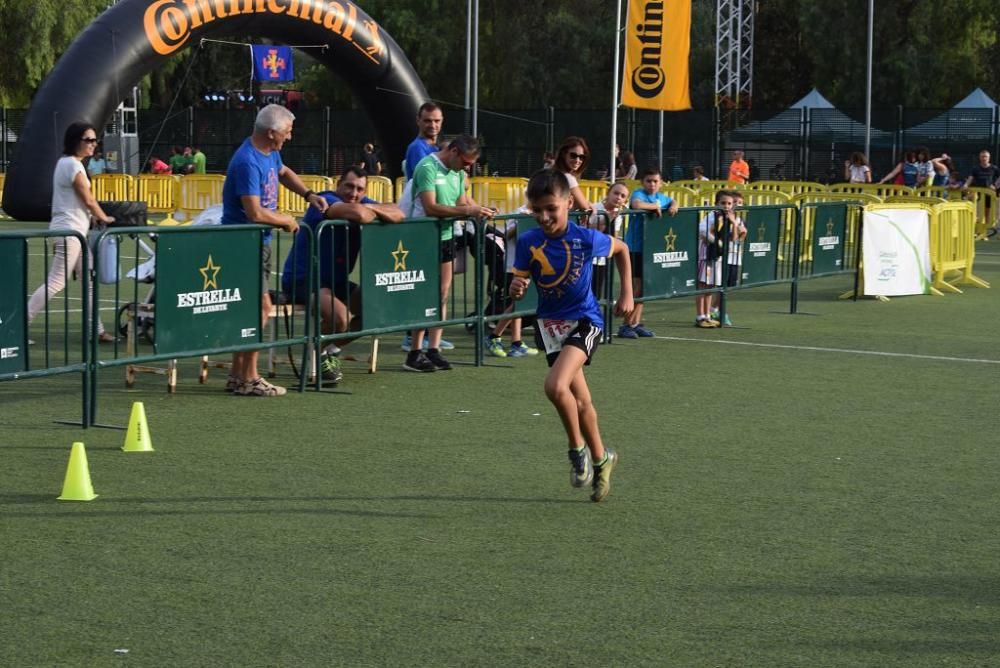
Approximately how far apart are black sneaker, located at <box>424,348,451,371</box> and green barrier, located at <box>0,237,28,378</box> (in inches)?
147

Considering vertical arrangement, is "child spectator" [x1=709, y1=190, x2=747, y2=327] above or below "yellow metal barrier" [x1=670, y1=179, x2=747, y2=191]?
below

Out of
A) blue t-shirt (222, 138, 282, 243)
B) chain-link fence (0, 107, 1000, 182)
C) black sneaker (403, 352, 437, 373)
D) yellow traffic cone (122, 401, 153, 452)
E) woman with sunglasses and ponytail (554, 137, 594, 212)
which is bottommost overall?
yellow traffic cone (122, 401, 153, 452)

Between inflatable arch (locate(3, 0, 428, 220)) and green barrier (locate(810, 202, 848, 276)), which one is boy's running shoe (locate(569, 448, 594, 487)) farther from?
inflatable arch (locate(3, 0, 428, 220))

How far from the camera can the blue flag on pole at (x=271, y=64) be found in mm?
35500

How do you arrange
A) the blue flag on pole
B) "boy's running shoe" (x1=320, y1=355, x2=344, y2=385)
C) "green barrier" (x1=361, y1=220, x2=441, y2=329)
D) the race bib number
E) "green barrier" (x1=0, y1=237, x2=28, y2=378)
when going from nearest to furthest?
the race bib number
"green barrier" (x1=0, y1=237, x2=28, y2=378)
"boy's running shoe" (x1=320, y1=355, x2=344, y2=385)
"green barrier" (x1=361, y1=220, x2=441, y2=329)
the blue flag on pole

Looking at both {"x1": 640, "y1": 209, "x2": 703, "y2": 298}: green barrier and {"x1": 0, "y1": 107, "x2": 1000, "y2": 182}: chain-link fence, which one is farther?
{"x1": 0, "y1": 107, "x2": 1000, "y2": 182}: chain-link fence

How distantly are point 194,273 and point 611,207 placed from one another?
494 cm

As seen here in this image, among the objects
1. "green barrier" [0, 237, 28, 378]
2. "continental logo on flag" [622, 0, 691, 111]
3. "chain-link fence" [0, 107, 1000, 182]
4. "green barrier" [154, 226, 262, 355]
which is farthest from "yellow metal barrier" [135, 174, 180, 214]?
"green barrier" [0, 237, 28, 378]

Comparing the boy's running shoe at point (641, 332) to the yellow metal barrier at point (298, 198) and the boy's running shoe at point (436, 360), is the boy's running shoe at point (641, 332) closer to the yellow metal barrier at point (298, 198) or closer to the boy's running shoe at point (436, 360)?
the boy's running shoe at point (436, 360)

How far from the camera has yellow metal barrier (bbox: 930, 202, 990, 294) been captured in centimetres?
1917

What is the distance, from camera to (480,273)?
40.9 ft

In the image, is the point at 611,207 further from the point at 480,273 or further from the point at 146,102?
the point at 146,102

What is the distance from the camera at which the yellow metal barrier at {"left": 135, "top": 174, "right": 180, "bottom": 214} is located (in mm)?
32469

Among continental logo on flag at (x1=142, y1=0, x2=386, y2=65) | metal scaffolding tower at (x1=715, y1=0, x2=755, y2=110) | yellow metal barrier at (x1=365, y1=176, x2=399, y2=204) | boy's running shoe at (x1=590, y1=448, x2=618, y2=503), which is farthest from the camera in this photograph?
metal scaffolding tower at (x1=715, y1=0, x2=755, y2=110)
